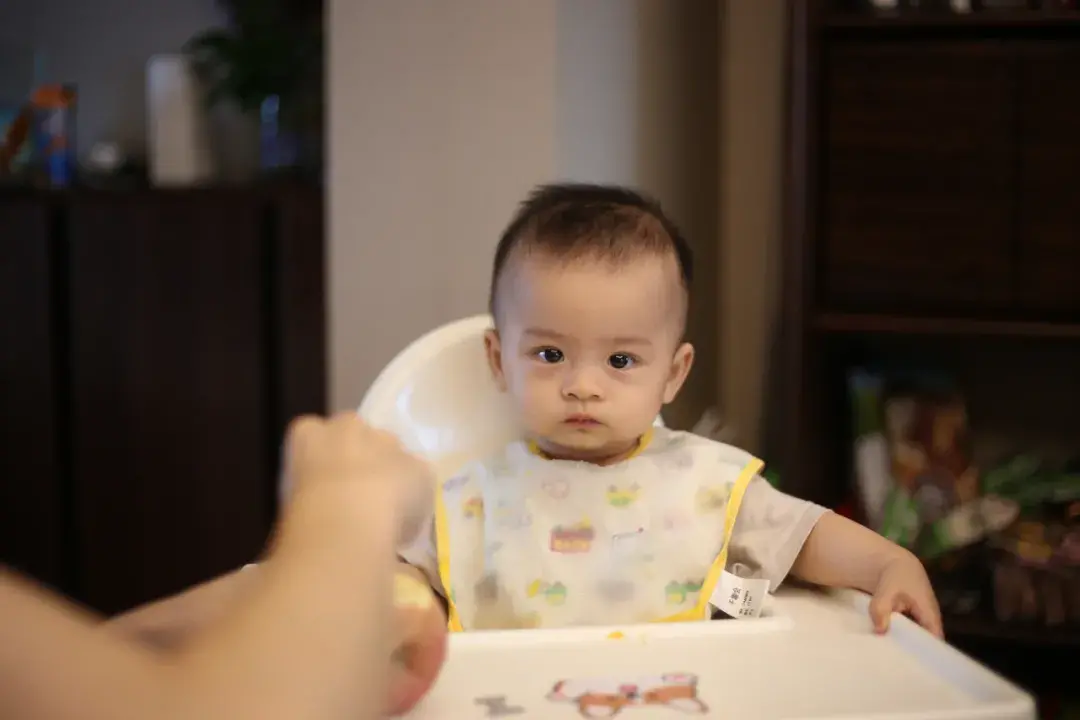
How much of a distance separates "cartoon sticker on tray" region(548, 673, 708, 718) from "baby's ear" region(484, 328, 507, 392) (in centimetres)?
36

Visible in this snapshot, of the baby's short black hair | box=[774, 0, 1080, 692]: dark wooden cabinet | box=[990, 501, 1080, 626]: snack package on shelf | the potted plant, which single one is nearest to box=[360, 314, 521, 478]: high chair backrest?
the baby's short black hair

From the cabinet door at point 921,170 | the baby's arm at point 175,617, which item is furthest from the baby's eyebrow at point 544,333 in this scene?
the cabinet door at point 921,170

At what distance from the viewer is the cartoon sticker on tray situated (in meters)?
0.69

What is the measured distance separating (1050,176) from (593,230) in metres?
0.87

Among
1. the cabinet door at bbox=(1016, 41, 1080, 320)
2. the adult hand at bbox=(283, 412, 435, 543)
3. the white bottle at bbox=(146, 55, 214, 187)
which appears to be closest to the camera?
the adult hand at bbox=(283, 412, 435, 543)

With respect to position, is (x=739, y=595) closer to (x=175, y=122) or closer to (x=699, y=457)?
(x=699, y=457)

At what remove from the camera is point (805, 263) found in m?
1.56

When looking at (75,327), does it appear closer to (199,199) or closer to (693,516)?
(199,199)

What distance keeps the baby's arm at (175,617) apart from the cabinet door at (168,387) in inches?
47.8

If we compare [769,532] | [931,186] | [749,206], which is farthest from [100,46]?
[769,532]

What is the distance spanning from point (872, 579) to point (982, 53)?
3.04ft

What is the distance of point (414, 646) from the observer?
0.65 meters

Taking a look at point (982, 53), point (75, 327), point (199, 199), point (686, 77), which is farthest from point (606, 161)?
point (75, 327)

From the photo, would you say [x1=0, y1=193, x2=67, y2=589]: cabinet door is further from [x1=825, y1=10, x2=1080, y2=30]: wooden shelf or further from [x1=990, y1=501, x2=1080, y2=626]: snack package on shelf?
[x1=990, y1=501, x2=1080, y2=626]: snack package on shelf
